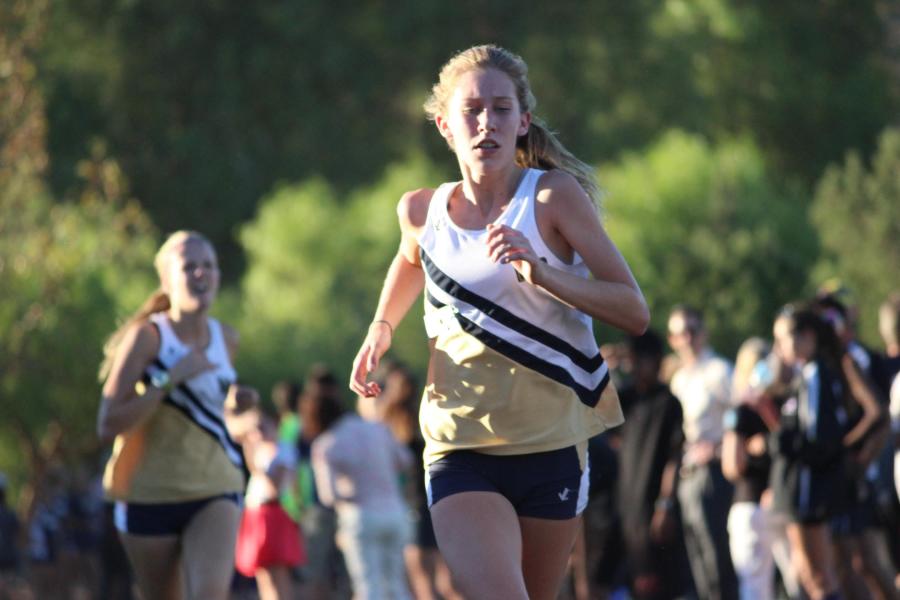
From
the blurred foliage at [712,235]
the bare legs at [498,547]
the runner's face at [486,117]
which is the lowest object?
the bare legs at [498,547]

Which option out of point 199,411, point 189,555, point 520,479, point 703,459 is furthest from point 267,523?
point 520,479

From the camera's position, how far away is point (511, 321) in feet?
20.6

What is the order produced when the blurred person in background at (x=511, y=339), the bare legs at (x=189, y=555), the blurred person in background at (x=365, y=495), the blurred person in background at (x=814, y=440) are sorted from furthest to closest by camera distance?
the blurred person in background at (x=365, y=495) < the blurred person in background at (x=814, y=440) < the bare legs at (x=189, y=555) < the blurred person in background at (x=511, y=339)

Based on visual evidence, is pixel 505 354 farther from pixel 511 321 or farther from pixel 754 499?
pixel 754 499

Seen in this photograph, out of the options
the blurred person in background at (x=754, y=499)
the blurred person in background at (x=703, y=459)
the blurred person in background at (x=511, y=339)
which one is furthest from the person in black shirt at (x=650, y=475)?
the blurred person in background at (x=511, y=339)

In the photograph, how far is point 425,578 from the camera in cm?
1562

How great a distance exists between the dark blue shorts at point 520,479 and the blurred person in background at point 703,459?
694cm

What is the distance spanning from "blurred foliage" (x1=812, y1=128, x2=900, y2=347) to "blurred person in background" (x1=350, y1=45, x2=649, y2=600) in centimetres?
3564

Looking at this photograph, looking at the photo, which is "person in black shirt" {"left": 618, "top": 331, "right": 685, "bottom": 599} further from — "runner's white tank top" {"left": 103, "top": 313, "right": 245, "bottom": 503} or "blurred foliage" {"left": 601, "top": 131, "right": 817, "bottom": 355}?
"blurred foliage" {"left": 601, "top": 131, "right": 817, "bottom": 355}

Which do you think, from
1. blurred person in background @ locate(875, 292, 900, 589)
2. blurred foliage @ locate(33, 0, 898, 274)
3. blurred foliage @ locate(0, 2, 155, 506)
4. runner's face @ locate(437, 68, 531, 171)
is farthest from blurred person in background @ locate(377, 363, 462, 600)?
blurred foliage @ locate(33, 0, 898, 274)

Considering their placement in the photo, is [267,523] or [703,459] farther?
[267,523]

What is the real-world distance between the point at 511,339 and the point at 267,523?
27.7 feet

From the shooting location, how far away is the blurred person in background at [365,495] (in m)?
13.5

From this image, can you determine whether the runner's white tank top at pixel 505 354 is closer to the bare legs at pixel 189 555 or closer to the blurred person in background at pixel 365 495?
the bare legs at pixel 189 555
